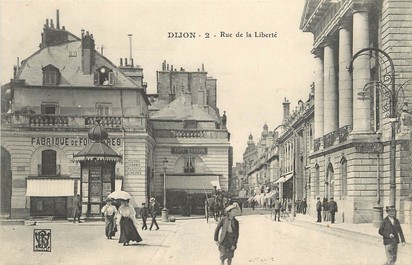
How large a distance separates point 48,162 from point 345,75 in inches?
776

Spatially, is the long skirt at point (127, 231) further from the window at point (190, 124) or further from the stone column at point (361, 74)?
the window at point (190, 124)

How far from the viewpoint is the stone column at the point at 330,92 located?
144 ft

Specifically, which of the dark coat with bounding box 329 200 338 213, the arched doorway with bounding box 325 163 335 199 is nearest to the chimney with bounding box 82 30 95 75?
the arched doorway with bounding box 325 163 335 199

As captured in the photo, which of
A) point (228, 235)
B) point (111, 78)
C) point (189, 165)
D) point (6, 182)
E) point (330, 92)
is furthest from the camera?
point (189, 165)

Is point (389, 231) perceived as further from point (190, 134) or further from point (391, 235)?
point (190, 134)

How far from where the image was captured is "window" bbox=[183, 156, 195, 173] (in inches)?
2143

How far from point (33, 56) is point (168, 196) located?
15.4 m

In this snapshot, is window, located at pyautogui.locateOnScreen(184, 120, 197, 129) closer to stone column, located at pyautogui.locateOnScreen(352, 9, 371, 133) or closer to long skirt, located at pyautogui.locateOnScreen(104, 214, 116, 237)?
stone column, located at pyautogui.locateOnScreen(352, 9, 371, 133)

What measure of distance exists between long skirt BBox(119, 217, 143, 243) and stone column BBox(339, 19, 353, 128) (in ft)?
69.4

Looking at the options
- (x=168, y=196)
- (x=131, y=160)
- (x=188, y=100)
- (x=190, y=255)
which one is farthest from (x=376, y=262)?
(x=188, y=100)

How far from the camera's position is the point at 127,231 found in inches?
864

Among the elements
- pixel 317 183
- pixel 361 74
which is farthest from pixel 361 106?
pixel 317 183

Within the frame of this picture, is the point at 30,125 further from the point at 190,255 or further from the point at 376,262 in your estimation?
the point at 376,262

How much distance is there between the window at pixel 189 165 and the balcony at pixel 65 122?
1100cm
